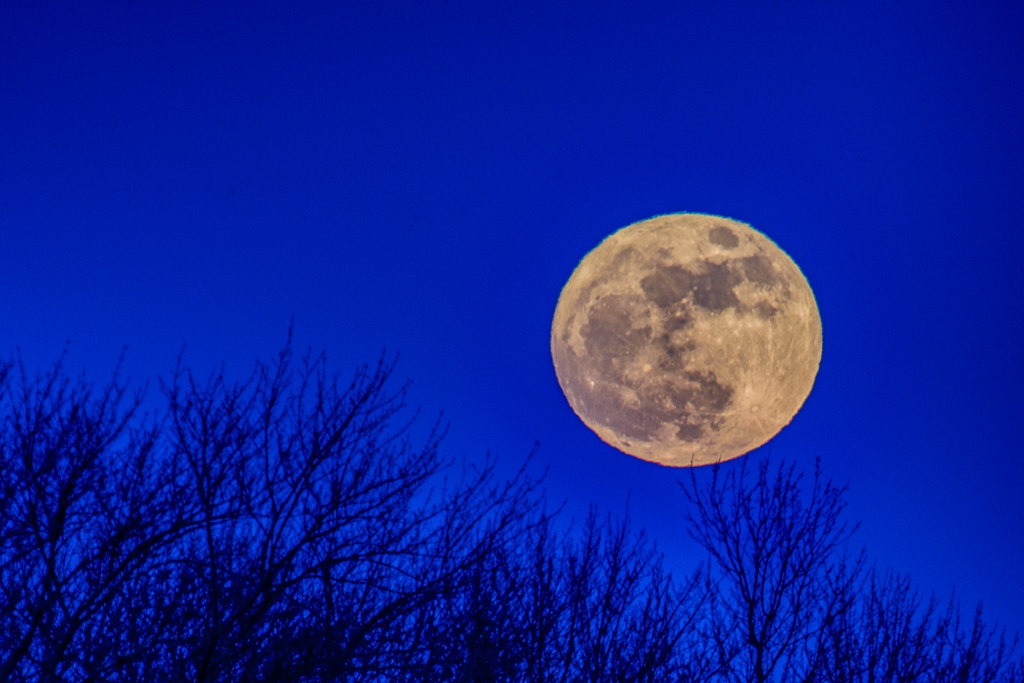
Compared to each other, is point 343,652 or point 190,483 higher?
point 190,483

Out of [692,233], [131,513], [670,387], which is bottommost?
[131,513]

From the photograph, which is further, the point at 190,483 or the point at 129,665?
the point at 190,483

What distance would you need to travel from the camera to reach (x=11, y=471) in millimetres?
7039

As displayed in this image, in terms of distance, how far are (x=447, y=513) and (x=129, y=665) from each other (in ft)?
11.1

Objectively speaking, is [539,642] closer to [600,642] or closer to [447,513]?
[600,642]

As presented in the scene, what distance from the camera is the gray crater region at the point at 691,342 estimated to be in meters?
10.3

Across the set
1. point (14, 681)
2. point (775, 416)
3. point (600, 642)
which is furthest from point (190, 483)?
point (775, 416)

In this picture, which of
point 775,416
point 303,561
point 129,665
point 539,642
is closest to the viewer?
point 129,665

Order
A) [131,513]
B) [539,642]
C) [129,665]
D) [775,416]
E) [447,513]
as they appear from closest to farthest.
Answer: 1. [129,665]
2. [131,513]
3. [447,513]
4. [539,642]
5. [775,416]

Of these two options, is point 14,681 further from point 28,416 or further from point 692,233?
point 692,233

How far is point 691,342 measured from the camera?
1020 centimetres

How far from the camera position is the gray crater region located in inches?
406

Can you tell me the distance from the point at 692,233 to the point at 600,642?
224 inches

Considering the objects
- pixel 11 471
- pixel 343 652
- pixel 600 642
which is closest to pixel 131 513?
pixel 11 471
